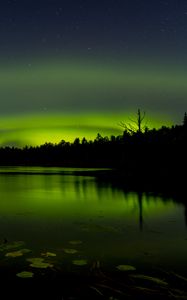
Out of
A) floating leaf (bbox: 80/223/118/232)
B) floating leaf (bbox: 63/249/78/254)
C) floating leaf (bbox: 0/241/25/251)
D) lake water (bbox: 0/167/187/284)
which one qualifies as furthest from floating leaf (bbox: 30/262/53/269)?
floating leaf (bbox: 80/223/118/232)

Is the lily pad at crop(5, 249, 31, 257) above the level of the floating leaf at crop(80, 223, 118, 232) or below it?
above

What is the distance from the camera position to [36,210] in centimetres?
2381

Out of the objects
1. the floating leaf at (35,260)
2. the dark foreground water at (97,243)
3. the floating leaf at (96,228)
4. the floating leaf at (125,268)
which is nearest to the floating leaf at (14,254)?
the dark foreground water at (97,243)

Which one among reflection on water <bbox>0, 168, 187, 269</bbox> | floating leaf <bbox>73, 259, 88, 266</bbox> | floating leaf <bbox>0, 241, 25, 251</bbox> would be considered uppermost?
floating leaf <bbox>0, 241, 25, 251</bbox>

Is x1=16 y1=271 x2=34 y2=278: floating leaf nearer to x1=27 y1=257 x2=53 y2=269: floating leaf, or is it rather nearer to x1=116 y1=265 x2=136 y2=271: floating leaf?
x1=27 y1=257 x2=53 y2=269: floating leaf

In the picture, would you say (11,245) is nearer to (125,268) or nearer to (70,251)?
(70,251)

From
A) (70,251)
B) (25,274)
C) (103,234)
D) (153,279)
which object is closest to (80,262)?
(70,251)

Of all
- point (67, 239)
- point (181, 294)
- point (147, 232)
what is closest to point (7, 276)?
point (181, 294)

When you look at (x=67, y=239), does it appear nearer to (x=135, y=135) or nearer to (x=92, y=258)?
(x=92, y=258)

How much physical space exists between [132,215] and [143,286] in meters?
12.4

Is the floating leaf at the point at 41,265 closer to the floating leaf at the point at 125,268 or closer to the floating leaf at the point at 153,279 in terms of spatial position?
the floating leaf at the point at 125,268

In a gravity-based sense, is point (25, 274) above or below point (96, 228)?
above

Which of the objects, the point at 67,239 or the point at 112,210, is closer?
the point at 67,239

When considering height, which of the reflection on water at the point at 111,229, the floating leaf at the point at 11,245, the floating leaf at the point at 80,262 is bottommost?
the reflection on water at the point at 111,229
